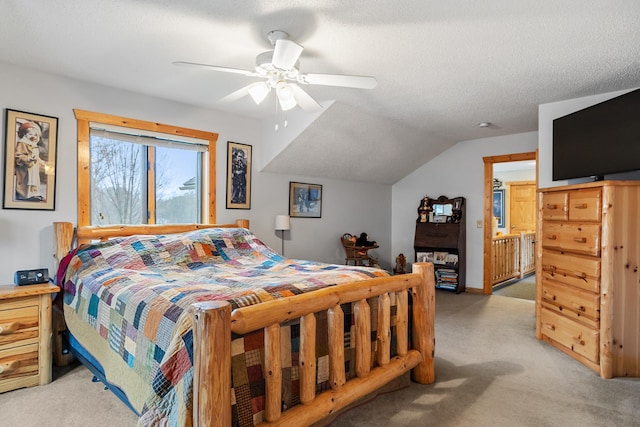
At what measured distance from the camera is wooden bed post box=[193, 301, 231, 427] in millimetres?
1241

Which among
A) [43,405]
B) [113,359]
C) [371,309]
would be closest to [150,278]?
[113,359]

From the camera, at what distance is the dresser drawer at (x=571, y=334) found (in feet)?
8.64

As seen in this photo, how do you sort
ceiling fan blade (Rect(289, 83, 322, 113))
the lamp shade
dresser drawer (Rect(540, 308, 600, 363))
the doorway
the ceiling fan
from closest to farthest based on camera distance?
the ceiling fan
ceiling fan blade (Rect(289, 83, 322, 113))
dresser drawer (Rect(540, 308, 600, 363))
the lamp shade
the doorway

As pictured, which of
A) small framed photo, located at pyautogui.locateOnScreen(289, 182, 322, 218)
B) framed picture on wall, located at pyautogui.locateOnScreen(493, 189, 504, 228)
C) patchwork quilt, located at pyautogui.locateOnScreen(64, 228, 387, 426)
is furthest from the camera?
framed picture on wall, located at pyautogui.locateOnScreen(493, 189, 504, 228)

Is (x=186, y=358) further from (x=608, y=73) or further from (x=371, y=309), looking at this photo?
(x=608, y=73)

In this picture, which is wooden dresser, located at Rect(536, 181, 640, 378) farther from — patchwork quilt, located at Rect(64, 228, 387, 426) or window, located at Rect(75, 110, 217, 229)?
window, located at Rect(75, 110, 217, 229)

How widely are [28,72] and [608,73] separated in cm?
451

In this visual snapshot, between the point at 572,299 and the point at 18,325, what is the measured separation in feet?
Result: 13.2

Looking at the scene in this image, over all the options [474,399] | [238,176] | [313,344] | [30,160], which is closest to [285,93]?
[313,344]

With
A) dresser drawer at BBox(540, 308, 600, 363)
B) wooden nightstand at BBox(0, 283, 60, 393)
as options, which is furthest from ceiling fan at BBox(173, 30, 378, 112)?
dresser drawer at BBox(540, 308, 600, 363)

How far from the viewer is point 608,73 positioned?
2775 millimetres

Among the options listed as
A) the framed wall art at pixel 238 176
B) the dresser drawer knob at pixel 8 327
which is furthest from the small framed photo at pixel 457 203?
the dresser drawer knob at pixel 8 327

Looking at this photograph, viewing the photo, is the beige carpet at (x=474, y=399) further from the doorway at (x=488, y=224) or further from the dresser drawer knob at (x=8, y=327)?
the doorway at (x=488, y=224)

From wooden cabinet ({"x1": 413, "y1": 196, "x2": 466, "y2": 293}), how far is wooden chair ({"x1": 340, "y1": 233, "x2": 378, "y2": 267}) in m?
0.84
